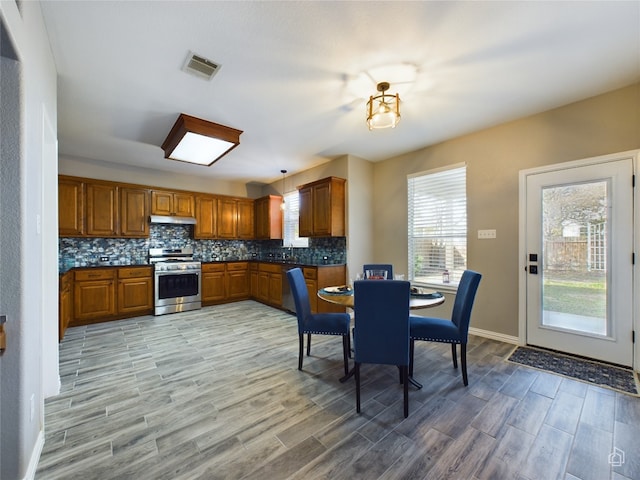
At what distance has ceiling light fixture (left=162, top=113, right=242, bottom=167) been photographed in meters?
3.22

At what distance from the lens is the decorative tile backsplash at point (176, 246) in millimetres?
4688

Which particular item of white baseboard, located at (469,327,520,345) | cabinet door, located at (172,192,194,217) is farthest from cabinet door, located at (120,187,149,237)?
white baseboard, located at (469,327,520,345)

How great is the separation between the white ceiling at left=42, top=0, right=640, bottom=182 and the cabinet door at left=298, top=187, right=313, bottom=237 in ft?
4.77

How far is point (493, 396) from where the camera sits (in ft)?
7.23

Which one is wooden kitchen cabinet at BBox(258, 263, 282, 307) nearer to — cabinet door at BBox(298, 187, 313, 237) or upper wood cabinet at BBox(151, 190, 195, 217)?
cabinet door at BBox(298, 187, 313, 237)

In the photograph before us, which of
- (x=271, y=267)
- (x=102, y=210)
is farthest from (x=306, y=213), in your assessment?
(x=102, y=210)

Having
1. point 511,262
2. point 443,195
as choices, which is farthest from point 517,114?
point 511,262

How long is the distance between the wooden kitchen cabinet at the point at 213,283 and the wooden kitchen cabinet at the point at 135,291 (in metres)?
0.91

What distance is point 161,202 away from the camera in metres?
5.25

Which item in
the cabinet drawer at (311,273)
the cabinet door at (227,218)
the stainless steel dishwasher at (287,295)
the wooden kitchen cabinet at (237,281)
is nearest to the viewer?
the cabinet drawer at (311,273)

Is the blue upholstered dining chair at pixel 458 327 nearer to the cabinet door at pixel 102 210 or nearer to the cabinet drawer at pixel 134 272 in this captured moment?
the cabinet drawer at pixel 134 272

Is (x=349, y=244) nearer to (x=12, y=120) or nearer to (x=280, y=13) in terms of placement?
(x=280, y=13)

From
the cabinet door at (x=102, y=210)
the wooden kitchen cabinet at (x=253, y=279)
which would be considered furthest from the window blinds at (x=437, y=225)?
the cabinet door at (x=102, y=210)

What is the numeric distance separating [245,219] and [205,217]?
3.08 ft
